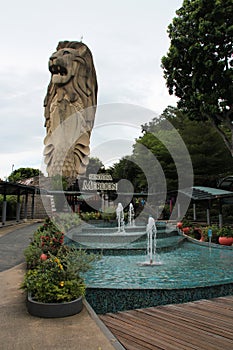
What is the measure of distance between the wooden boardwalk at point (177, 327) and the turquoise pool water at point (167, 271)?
0.75 m

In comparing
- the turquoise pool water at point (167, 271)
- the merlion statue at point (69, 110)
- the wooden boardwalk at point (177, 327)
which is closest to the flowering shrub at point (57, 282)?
the wooden boardwalk at point (177, 327)

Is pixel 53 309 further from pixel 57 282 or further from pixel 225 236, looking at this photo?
pixel 225 236

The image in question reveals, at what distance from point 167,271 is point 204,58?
1263 cm

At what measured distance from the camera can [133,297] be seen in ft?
17.3

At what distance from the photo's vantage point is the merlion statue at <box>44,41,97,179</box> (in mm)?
33156

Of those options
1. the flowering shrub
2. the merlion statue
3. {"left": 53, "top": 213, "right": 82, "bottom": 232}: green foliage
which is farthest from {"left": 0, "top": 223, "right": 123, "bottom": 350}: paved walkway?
the merlion statue

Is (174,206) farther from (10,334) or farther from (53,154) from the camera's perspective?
(10,334)

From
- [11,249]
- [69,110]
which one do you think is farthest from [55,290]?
[69,110]

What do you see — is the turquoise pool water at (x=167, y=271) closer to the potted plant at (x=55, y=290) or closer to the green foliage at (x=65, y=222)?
the potted plant at (x=55, y=290)

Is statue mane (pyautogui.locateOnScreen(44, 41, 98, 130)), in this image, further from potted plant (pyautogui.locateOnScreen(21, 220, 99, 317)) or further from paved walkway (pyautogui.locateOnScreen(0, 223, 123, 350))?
paved walkway (pyautogui.locateOnScreen(0, 223, 123, 350))

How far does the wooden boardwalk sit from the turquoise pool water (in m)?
0.75

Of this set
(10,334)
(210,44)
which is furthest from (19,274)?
(210,44)

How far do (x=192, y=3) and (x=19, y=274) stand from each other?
16315 mm

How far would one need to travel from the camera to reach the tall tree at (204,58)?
15.7 m
